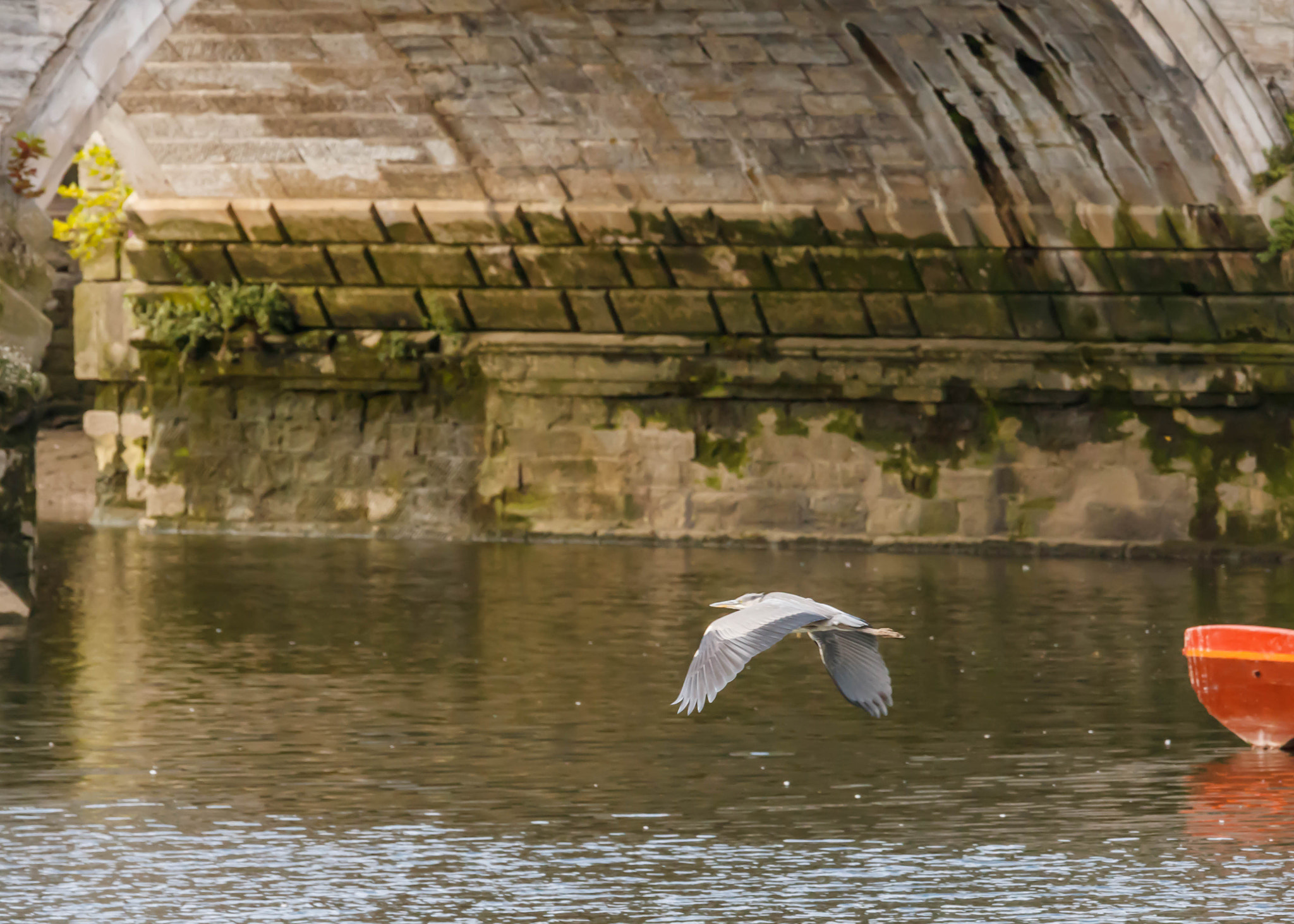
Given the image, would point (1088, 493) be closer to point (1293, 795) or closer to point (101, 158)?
point (101, 158)

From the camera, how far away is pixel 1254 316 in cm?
1614

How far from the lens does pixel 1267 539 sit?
16.3 metres

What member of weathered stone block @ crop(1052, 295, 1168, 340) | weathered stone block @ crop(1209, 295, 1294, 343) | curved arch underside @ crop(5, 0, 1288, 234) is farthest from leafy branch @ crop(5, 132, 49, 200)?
weathered stone block @ crop(1209, 295, 1294, 343)

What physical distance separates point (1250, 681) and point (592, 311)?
9.15 metres

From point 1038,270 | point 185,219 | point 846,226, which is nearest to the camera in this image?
point 1038,270

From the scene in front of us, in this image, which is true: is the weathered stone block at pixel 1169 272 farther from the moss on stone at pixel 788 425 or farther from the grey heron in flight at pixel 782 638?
the grey heron in flight at pixel 782 638

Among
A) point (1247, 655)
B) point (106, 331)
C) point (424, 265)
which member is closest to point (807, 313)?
point (424, 265)

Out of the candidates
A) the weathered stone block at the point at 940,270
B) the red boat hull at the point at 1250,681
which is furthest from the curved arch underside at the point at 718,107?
the red boat hull at the point at 1250,681

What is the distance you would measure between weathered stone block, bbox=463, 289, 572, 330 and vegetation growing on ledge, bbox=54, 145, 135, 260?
8.88 ft

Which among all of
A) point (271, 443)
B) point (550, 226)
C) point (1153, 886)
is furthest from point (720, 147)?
point (1153, 886)

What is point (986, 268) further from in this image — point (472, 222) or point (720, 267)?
point (472, 222)

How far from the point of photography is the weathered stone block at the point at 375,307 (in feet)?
60.0

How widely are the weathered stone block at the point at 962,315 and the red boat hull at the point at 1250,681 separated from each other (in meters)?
7.56

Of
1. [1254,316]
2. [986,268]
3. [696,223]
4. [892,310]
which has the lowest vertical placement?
[1254,316]
